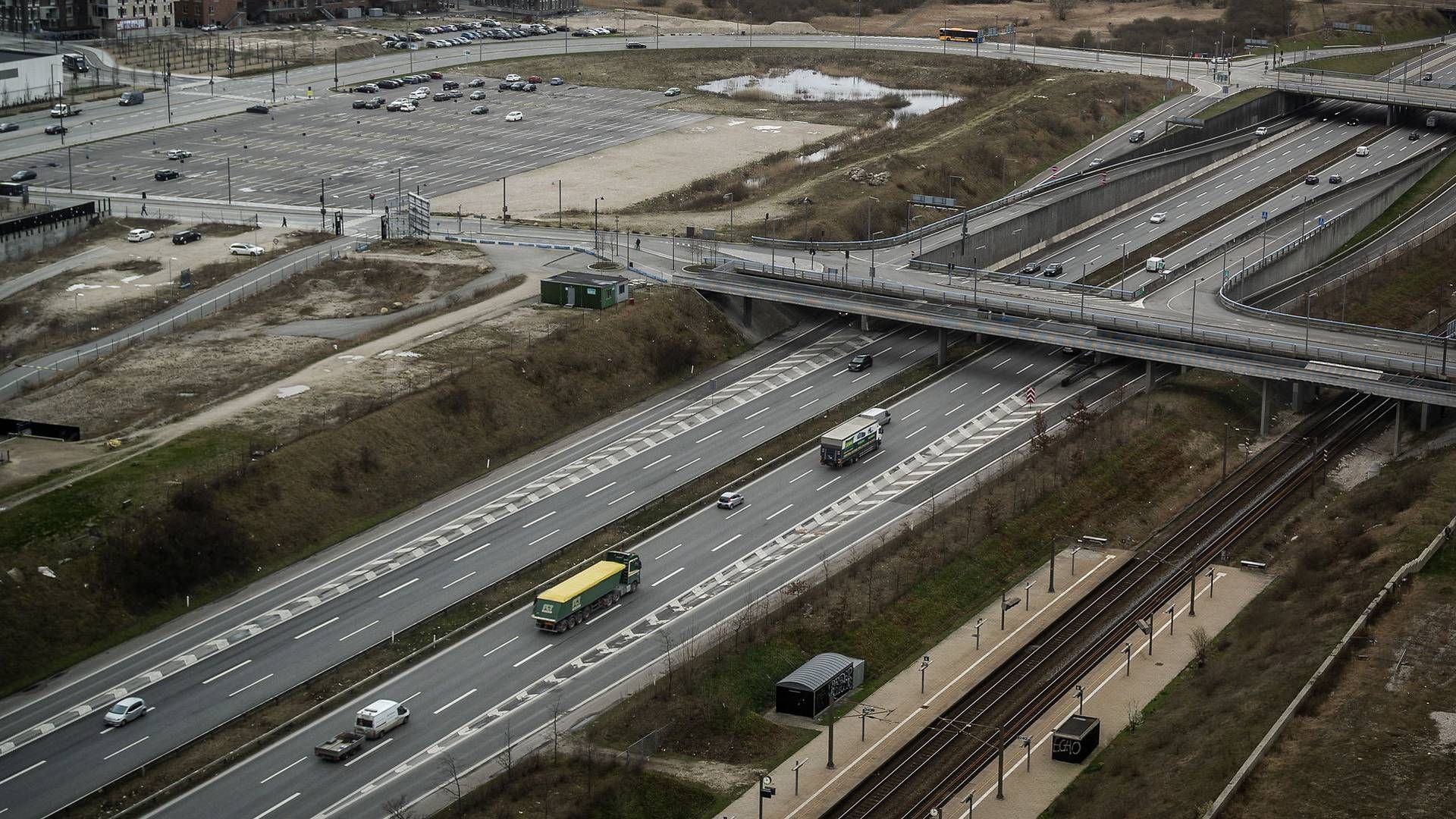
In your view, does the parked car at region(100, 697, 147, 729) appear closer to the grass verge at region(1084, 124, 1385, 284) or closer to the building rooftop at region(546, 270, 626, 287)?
the building rooftop at region(546, 270, 626, 287)

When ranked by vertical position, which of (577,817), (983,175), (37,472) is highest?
(983,175)

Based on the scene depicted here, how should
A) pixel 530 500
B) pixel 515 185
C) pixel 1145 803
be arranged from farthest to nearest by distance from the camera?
pixel 515 185 → pixel 530 500 → pixel 1145 803

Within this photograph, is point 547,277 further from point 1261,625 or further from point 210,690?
point 1261,625

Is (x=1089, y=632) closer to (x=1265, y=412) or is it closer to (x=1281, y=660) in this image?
(x=1281, y=660)

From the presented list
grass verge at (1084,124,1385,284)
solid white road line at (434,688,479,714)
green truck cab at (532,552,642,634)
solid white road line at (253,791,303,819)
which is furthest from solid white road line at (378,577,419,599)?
grass verge at (1084,124,1385,284)

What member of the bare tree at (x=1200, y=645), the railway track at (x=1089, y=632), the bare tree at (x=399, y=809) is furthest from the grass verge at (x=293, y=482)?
the bare tree at (x=1200, y=645)

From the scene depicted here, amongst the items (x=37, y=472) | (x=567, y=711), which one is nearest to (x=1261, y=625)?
(x=567, y=711)

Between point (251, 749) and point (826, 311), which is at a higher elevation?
point (826, 311)
